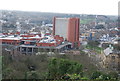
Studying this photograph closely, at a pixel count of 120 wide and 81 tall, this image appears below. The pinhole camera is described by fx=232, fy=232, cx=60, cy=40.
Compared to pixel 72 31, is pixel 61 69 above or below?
below

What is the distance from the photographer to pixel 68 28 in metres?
14.8

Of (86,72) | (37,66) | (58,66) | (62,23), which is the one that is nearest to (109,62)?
(86,72)

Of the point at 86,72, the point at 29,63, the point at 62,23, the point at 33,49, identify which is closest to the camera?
the point at 86,72

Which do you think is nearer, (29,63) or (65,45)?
(29,63)

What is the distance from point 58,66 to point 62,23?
410 inches

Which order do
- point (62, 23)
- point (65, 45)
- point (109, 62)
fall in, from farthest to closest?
point (62, 23)
point (65, 45)
point (109, 62)

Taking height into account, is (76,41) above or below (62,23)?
below

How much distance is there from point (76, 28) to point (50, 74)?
9.00 m

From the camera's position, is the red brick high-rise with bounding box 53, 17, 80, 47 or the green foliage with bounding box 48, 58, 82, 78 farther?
the red brick high-rise with bounding box 53, 17, 80, 47

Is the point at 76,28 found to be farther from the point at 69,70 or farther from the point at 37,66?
the point at 69,70

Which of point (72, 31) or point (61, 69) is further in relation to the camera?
point (72, 31)

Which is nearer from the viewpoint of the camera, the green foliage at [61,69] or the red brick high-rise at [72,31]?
the green foliage at [61,69]

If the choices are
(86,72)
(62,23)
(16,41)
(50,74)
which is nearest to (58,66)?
(50,74)

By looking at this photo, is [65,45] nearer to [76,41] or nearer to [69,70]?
[76,41]
